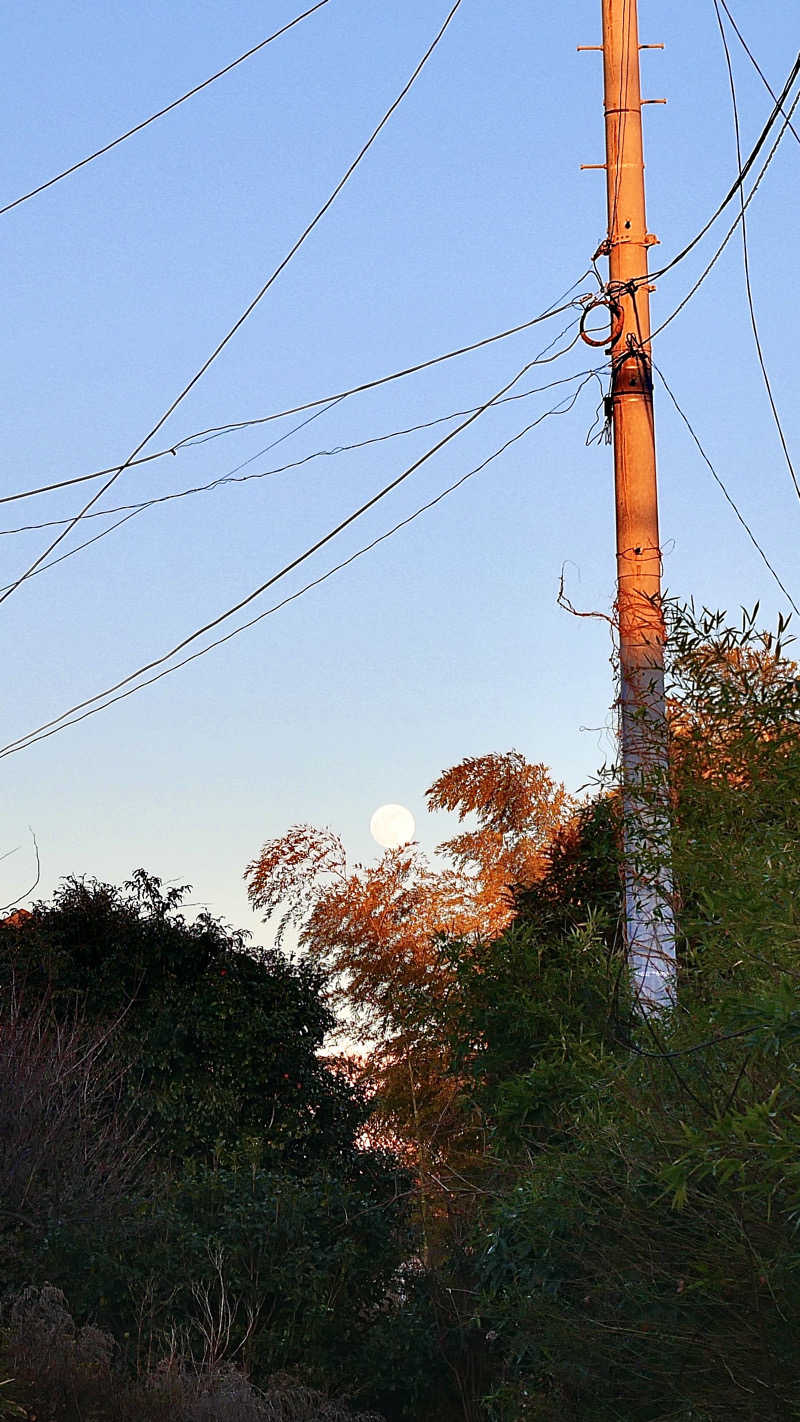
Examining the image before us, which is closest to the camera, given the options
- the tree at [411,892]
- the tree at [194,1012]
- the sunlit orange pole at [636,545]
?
the sunlit orange pole at [636,545]

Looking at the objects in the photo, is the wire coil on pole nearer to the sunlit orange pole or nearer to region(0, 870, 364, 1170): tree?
the sunlit orange pole

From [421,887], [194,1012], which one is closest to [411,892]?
[421,887]

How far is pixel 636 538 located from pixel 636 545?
4 cm

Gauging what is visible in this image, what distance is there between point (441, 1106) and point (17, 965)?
7.92m

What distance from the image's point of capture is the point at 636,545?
24.5ft

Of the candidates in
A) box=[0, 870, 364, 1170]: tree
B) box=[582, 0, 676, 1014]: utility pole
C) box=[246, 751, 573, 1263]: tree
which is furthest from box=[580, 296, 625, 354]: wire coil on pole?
box=[246, 751, 573, 1263]: tree

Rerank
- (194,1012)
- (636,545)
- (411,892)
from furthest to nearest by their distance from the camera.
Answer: (411,892) < (194,1012) < (636,545)

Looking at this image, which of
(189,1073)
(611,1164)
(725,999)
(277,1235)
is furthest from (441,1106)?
(725,999)

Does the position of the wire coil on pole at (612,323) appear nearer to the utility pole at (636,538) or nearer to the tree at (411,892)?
the utility pole at (636,538)

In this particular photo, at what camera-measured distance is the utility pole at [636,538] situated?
6.24 meters

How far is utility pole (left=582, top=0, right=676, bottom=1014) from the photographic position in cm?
624

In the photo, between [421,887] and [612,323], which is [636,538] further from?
[421,887]

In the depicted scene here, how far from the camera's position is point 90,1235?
9656 mm

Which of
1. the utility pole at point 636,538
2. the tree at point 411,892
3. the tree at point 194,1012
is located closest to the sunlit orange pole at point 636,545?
the utility pole at point 636,538
